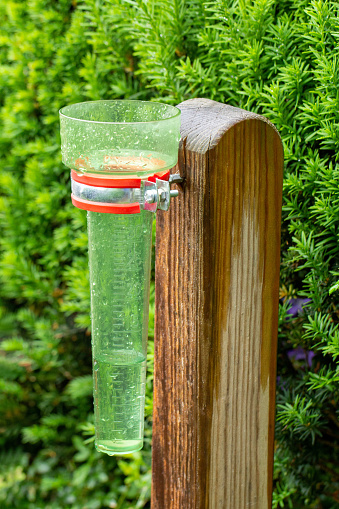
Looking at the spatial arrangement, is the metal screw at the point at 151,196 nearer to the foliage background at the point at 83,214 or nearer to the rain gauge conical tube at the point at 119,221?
the rain gauge conical tube at the point at 119,221

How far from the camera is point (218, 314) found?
4.16ft

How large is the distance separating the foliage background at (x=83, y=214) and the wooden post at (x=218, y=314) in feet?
0.75

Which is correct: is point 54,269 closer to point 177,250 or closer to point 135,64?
point 135,64

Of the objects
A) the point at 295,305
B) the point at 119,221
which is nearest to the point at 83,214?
the point at 295,305

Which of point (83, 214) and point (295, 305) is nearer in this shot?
point (295, 305)

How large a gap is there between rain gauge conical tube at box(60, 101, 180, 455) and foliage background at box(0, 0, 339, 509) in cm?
47

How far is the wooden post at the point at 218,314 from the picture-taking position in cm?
122

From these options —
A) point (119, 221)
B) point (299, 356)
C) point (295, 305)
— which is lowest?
point (299, 356)

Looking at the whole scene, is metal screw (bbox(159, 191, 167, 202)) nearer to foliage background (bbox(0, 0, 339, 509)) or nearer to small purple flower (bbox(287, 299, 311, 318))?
foliage background (bbox(0, 0, 339, 509))

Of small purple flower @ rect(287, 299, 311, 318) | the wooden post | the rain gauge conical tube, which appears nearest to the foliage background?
small purple flower @ rect(287, 299, 311, 318)

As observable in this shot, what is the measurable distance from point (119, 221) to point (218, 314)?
11.7 inches

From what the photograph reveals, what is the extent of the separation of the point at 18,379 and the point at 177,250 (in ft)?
6.84

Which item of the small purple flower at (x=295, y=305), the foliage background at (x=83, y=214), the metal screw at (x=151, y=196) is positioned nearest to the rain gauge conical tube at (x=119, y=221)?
the metal screw at (x=151, y=196)

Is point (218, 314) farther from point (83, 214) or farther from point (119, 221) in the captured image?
point (83, 214)
